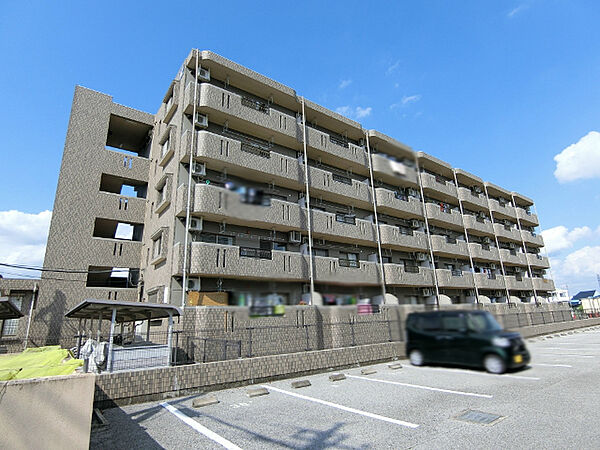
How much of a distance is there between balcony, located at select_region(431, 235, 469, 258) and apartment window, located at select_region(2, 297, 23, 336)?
32.8 meters

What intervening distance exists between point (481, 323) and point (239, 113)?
26268mm

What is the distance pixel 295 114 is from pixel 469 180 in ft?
87.5

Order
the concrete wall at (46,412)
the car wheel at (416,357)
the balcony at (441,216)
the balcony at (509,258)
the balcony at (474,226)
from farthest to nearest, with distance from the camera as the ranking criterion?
the concrete wall at (46,412), the balcony at (509,258), the balcony at (474,226), the balcony at (441,216), the car wheel at (416,357)

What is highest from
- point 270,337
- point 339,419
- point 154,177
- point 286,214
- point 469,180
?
point 154,177

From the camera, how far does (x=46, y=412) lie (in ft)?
29.2

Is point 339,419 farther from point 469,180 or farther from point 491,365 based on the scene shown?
point 491,365

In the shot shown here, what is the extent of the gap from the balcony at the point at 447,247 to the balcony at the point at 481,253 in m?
0.12

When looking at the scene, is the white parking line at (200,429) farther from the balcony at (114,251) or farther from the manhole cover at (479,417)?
the balcony at (114,251)

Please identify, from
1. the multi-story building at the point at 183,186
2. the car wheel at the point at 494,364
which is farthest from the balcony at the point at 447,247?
the multi-story building at the point at 183,186

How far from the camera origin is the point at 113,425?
1268 cm

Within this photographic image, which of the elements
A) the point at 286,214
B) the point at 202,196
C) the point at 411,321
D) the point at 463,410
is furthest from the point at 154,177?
the point at 411,321

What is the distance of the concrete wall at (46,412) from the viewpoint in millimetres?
8320

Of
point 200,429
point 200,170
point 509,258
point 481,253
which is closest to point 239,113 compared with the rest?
point 200,170

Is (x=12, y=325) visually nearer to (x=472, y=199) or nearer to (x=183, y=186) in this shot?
(x=183, y=186)
